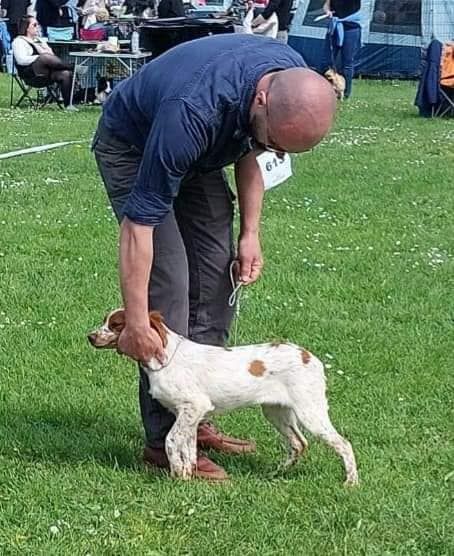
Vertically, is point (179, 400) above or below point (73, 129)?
above

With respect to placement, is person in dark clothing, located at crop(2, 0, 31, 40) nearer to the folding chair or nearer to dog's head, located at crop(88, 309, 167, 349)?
the folding chair

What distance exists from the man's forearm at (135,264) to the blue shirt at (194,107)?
0.14 feet

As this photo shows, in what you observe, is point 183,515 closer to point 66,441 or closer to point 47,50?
point 66,441

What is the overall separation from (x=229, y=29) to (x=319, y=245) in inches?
402

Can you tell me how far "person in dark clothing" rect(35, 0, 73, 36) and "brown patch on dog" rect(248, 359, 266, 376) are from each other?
62.2ft

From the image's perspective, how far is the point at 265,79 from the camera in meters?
3.30

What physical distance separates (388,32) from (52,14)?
6890 millimetres

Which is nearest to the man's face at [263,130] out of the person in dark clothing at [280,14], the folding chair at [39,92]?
the folding chair at [39,92]

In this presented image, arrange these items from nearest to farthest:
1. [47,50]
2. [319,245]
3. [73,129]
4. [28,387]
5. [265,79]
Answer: [265,79]
[28,387]
[319,245]
[73,129]
[47,50]

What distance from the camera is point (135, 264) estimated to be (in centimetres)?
345

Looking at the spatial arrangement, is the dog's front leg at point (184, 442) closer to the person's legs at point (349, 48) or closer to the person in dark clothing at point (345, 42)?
the person in dark clothing at point (345, 42)

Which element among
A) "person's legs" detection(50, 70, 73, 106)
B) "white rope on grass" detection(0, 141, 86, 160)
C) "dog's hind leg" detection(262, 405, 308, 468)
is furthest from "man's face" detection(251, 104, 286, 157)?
"person's legs" detection(50, 70, 73, 106)

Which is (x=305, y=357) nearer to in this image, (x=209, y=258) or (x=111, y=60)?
(x=209, y=258)

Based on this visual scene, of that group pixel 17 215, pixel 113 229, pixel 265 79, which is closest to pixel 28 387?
pixel 265 79
